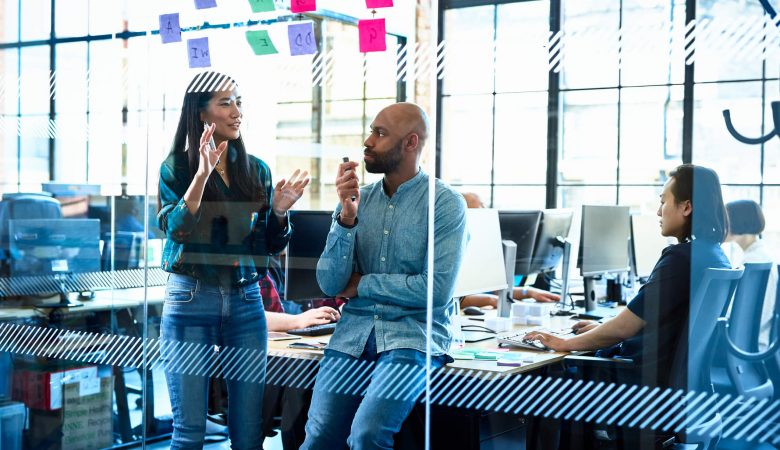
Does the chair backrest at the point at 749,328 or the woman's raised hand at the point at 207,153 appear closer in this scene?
the chair backrest at the point at 749,328

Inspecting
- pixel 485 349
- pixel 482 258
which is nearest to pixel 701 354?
pixel 485 349

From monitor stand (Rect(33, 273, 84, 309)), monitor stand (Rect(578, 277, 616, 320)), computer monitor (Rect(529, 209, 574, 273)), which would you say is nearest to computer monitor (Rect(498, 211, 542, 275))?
computer monitor (Rect(529, 209, 574, 273))

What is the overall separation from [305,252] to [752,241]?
1.39 m

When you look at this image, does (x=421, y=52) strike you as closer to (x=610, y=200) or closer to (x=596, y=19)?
(x=596, y=19)

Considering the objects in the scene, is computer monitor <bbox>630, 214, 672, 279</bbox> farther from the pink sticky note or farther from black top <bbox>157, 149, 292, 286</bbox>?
black top <bbox>157, 149, 292, 286</bbox>

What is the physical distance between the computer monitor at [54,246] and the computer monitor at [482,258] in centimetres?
170

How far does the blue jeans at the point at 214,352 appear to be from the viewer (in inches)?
124

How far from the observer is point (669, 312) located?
2.43 m

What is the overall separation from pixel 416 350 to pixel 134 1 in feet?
6.21

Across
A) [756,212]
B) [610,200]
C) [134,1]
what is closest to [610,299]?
[610,200]

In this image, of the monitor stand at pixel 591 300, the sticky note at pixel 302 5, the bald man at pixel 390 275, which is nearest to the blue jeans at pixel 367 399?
the bald man at pixel 390 275

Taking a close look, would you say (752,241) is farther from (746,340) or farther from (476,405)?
(476,405)

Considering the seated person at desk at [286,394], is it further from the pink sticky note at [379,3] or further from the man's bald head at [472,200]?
the pink sticky note at [379,3]

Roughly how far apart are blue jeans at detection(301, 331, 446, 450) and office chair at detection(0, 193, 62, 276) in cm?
188
